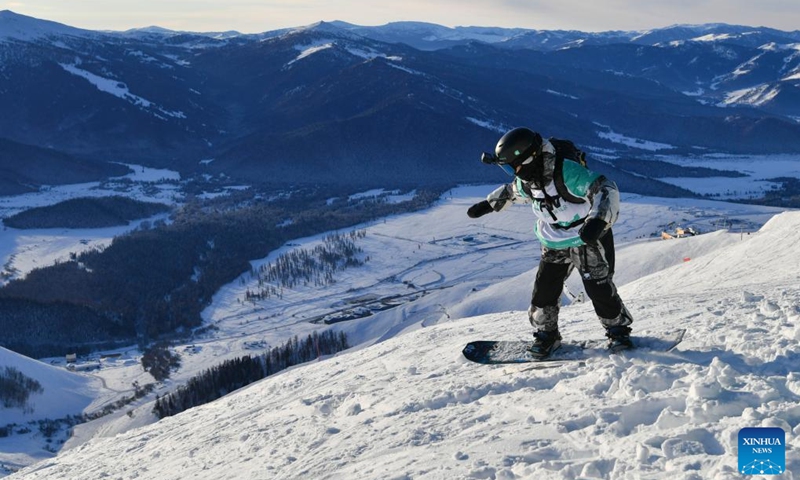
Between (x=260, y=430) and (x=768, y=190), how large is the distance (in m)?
198

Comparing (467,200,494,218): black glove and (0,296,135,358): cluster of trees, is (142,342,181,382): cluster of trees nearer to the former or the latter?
(0,296,135,358): cluster of trees

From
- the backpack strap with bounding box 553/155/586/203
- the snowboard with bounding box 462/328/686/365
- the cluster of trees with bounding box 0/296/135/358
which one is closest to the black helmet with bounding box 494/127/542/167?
the backpack strap with bounding box 553/155/586/203

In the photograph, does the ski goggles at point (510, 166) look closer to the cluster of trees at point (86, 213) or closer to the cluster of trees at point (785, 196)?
the cluster of trees at point (86, 213)

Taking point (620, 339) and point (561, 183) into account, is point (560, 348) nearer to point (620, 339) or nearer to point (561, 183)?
point (620, 339)

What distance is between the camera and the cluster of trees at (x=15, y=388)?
5400cm

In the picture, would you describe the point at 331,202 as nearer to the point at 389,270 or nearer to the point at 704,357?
the point at 389,270

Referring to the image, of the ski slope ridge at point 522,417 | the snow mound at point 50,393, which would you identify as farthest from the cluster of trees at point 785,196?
the ski slope ridge at point 522,417

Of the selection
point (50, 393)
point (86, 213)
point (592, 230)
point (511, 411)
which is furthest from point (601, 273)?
point (86, 213)

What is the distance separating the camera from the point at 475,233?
12531 centimetres

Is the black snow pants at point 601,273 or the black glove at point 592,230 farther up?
the black glove at point 592,230

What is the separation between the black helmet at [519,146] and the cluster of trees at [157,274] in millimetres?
79359

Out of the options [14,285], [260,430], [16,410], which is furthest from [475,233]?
[260,430]

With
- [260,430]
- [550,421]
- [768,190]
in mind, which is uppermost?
[550,421]

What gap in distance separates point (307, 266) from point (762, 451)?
102338mm
